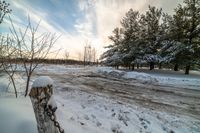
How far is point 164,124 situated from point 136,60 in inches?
837

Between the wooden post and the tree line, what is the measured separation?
67.4ft

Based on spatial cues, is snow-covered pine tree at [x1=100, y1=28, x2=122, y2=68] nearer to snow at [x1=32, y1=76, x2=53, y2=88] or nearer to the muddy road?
the muddy road

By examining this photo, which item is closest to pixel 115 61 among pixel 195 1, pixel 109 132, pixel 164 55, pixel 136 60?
pixel 136 60

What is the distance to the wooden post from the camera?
204 cm

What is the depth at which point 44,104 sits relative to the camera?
2.05m

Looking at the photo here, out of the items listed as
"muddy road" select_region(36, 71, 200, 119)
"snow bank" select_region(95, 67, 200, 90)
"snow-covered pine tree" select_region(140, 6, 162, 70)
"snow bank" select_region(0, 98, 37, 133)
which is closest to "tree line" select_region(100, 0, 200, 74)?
"snow-covered pine tree" select_region(140, 6, 162, 70)

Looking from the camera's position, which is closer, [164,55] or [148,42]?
[164,55]

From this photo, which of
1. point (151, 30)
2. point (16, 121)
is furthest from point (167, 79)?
point (16, 121)

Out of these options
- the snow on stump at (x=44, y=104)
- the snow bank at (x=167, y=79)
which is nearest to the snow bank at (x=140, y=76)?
the snow bank at (x=167, y=79)

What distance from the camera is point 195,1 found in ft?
69.9

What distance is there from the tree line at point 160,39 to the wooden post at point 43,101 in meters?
20.6

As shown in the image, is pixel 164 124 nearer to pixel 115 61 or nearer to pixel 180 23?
pixel 180 23

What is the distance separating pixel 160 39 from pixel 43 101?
85.0 feet

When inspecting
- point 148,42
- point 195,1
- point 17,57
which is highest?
point 195,1
